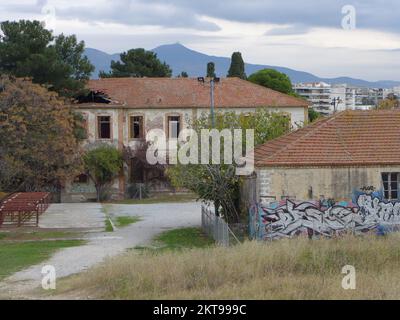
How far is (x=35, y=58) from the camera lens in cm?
4934

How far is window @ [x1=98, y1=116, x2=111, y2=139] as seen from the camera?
53.1 meters

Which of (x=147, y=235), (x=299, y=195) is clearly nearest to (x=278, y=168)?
(x=299, y=195)

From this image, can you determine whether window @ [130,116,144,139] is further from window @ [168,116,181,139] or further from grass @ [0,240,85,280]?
grass @ [0,240,85,280]

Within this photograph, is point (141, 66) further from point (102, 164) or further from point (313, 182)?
point (313, 182)

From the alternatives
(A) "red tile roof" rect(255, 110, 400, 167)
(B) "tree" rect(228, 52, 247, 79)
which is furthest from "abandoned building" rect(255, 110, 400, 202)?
(B) "tree" rect(228, 52, 247, 79)

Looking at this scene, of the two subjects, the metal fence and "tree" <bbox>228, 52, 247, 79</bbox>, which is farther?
"tree" <bbox>228, 52, 247, 79</bbox>

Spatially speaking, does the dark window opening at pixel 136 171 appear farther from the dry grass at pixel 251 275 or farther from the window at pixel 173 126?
the dry grass at pixel 251 275

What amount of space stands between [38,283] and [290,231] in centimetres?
1089

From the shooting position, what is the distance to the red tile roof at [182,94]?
176 feet

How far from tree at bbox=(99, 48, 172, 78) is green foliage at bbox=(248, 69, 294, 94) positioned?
28.5 feet

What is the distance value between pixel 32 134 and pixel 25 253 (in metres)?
12.0

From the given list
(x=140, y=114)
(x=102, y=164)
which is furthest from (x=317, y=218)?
(x=140, y=114)

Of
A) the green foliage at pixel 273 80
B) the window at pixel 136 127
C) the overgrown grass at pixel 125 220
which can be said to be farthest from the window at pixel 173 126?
the green foliage at pixel 273 80

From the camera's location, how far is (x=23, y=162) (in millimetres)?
36250
